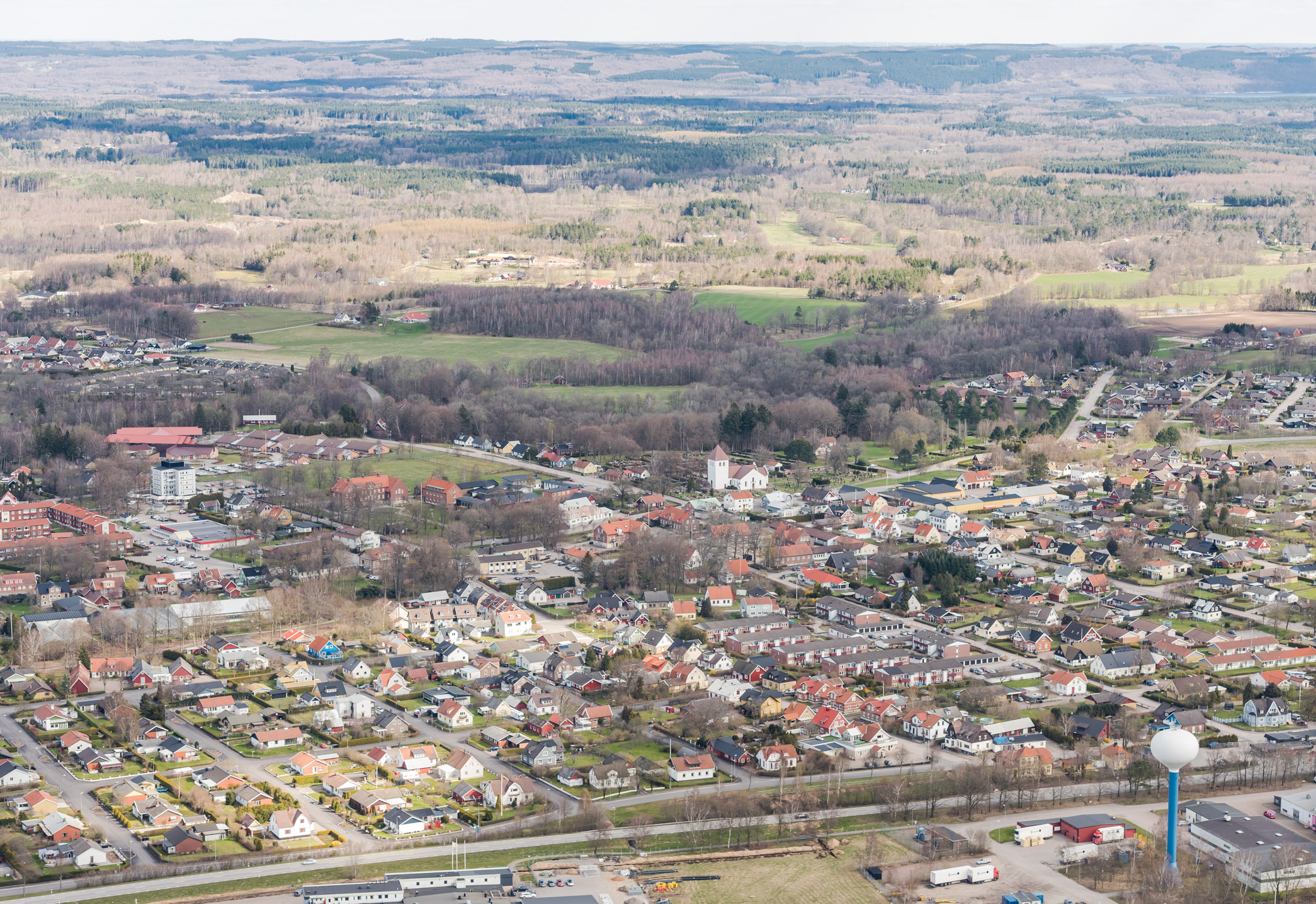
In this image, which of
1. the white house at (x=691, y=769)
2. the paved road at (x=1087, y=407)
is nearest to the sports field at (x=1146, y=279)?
the paved road at (x=1087, y=407)

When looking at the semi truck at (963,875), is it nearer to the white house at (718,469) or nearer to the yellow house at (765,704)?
the yellow house at (765,704)

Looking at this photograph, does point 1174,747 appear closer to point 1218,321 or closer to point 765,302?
point 1218,321

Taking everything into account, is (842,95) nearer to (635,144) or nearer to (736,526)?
(635,144)

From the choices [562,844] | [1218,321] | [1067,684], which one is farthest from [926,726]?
[1218,321]

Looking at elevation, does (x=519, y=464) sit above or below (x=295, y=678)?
below

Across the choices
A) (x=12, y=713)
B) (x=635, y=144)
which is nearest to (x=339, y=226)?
(x=635, y=144)

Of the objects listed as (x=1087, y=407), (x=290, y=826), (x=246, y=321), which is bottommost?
(x=246, y=321)
